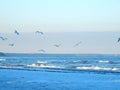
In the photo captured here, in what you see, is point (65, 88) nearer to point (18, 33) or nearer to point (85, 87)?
point (85, 87)

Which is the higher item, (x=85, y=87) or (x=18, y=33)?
(x=18, y=33)

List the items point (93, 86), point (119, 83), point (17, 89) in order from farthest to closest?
1. point (119, 83)
2. point (93, 86)
3. point (17, 89)

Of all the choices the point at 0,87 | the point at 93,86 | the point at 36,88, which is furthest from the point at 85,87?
the point at 0,87

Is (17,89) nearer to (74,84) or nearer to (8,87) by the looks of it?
(8,87)

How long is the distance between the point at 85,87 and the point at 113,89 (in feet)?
6.97

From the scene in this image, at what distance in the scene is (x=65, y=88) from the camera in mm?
35625

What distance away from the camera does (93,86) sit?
37.2 metres

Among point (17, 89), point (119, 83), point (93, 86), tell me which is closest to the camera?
point (17, 89)

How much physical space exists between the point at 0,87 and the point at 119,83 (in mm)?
9610

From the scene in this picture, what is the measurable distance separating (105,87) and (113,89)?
121cm

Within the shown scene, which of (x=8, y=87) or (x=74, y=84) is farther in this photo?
(x=74, y=84)

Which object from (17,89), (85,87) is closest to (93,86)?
(85,87)

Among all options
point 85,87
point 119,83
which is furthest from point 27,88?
point 119,83

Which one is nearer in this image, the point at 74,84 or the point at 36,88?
the point at 36,88
